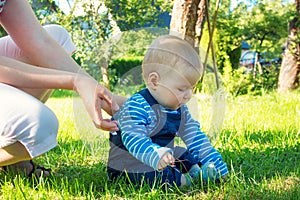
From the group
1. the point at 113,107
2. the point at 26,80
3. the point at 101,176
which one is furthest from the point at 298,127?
the point at 26,80

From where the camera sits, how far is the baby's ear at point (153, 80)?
72.3 inches

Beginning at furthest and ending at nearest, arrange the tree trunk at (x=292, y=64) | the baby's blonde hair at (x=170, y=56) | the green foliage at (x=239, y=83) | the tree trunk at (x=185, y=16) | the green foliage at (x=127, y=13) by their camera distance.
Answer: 1. the green foliage at (x=239, y=83)
2. the tree trunk at (x=292, y=64)
3. the tree trunk at (x=185, y=16)
4. the green foliage at (x=127, y=13)
5. the baby's blonde hair at (x=170, y=56)

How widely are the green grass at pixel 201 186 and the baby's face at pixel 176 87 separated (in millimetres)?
297

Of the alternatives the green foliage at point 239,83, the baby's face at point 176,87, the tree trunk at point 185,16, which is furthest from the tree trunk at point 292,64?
the baby's face at point 176,87

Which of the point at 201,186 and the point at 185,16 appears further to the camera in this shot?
the point at 185,16

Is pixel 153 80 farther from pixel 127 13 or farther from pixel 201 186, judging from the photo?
pixel 127 13

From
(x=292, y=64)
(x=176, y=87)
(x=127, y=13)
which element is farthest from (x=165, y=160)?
(x=292, y=64)

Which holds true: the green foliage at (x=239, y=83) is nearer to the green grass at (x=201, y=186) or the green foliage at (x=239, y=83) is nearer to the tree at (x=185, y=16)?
the tree at (x=185, y=16)

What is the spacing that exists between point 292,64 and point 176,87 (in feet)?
20.7

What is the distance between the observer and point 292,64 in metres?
7.66

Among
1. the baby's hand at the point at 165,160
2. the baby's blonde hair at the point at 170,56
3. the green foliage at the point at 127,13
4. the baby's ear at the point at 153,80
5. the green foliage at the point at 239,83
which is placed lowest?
the green foliage at the point at 239,83

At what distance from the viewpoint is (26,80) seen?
1816 mm

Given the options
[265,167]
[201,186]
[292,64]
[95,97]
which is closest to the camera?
[95,97]

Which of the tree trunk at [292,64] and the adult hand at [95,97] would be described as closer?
the adult hand at [95,97]
